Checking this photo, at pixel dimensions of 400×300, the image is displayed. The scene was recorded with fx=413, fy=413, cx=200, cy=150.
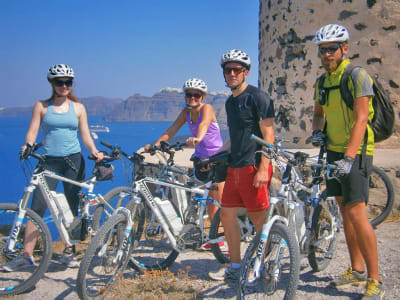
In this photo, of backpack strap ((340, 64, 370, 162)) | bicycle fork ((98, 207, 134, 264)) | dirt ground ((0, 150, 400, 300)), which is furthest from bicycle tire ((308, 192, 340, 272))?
bicycle fork ((98, 207, 134, 264))

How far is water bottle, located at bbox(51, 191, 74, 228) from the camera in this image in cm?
369

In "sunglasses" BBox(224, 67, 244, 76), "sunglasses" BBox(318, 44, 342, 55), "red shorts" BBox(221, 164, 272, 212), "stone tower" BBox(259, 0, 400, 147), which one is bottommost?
"red shorts" BBox(221, 164, 272, 212)

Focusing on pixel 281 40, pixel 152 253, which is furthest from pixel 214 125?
pixel 281 40

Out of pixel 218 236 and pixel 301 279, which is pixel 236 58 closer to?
pixel 218 236

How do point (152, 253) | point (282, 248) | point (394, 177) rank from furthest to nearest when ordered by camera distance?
point (394, 177), point (152, 253), point (282, 248)

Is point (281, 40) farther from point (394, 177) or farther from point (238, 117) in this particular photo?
point (238, 117)

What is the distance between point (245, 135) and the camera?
3.14m

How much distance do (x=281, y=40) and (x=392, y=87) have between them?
182 cm

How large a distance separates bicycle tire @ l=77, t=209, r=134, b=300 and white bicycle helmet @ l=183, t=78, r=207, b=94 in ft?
4.94

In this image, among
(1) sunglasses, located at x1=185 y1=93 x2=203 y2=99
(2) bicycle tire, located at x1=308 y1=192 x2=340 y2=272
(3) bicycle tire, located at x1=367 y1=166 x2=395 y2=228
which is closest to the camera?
(2) bicycle tire, located at x1=308 y1=192 x2=340 y2=272

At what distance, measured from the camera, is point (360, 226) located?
112 inches

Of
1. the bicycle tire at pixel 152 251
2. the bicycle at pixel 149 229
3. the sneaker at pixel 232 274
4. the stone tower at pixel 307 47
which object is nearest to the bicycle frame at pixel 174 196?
the bicycle at pixel 149 229

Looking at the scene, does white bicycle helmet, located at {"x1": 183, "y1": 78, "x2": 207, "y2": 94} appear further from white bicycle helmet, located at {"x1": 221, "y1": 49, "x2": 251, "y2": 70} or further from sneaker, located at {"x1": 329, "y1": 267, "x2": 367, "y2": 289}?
sneaker, located at {"x1": 329, "y1": 267, "x2": 367, "y2": 289}

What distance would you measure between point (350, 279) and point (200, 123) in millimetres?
1892
